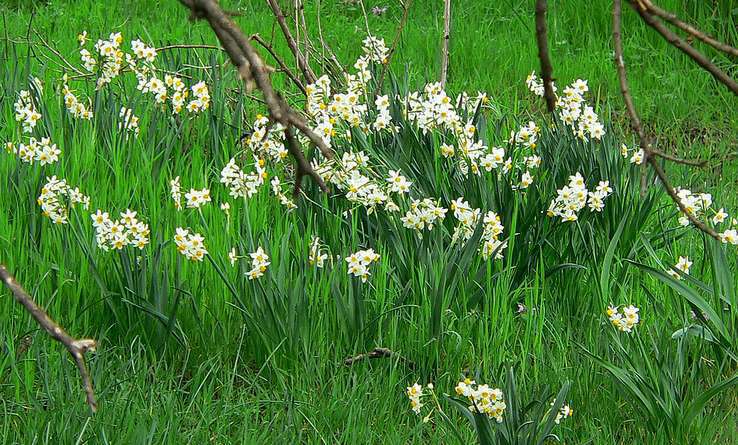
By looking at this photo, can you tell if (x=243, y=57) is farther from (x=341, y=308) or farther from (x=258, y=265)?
(x=341, y=308)

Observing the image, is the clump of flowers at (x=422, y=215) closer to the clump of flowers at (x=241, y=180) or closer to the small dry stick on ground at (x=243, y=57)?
the clump of flowers at (x=241, y=180)

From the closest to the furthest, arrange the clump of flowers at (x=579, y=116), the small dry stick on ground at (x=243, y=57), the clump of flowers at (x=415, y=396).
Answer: the small dry stick on ground at (x=243, y=57) < the clump of flowers at (x=415, y=396) < the clump of flowers at (x=579, y=116)

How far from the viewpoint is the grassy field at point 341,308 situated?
94.9 inches

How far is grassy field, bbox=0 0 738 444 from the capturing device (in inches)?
94.9

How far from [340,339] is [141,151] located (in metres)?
1.38

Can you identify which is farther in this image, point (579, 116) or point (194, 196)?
point (579, 116)

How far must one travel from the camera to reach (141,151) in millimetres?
3674

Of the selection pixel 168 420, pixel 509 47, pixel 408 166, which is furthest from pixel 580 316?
pixel 509 47

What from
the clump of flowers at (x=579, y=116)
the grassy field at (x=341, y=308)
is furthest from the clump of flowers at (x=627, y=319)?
the clump of flowers at (x=579, y=116)

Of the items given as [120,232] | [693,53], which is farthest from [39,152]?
[693,53]

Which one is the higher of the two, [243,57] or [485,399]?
[243,57]

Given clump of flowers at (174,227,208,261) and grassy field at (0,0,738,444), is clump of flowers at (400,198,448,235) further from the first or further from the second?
clump of flowers at (174,227,208,261)

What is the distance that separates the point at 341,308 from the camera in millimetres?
2676

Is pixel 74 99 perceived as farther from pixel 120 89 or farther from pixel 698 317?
pixel 698 317
